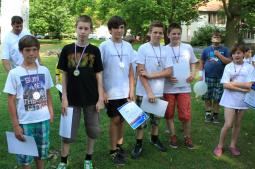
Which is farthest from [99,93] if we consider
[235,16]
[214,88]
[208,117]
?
[235,16]

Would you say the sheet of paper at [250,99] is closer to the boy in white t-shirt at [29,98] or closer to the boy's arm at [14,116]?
the boy in white t-shirt at [29,98]

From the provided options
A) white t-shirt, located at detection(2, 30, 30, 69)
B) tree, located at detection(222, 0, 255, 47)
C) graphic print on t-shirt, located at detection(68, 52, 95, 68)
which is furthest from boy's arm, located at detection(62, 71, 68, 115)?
tree, located at detection(222, 0, 255, 47)

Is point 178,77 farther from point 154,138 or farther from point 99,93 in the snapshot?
point 99,93

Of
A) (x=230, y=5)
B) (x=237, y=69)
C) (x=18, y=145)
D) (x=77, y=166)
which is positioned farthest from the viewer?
(x=230, y=5)

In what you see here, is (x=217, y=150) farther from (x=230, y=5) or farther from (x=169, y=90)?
(x=230, y=5)

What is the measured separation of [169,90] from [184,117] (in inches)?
18.3

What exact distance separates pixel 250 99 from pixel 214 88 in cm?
211

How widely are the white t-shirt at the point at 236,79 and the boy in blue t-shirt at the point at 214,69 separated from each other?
55.0 inches

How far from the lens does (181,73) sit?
5617mm

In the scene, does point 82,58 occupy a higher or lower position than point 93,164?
higher

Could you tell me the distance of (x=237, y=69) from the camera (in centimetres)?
544

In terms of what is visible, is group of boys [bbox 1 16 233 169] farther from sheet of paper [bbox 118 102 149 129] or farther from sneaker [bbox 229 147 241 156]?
sneaker [bbox 229 147 241 156]

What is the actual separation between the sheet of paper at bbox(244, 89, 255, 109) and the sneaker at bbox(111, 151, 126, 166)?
186cm

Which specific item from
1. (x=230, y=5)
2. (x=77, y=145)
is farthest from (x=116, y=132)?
(x=230, y=5)
